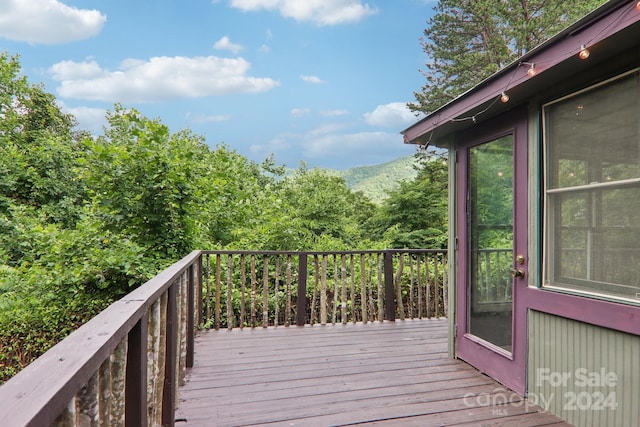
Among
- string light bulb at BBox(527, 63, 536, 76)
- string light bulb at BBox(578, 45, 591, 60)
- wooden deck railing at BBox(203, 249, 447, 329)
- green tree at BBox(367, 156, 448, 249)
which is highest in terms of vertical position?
string light bulb at BBox(527, 63, 536, 76)

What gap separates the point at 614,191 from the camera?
210 centimetres

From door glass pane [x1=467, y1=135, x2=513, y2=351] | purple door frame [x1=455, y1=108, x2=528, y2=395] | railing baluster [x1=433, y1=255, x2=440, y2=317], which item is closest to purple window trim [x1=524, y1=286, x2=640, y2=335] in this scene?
purple door frame [x1=455, y1=108, x2=528, y2=395]

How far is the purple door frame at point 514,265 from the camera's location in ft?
8.88

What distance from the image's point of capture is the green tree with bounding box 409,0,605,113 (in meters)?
9.93

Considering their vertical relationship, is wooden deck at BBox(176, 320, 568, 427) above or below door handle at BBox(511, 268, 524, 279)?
below

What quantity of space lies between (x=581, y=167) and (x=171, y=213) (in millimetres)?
4093

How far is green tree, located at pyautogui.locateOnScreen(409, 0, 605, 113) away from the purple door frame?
896cm

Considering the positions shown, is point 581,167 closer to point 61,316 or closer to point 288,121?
point 61,316

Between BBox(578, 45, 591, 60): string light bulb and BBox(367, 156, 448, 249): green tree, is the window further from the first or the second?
BBox(367, 156, 448, 249): green tree

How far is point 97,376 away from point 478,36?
13989 millimetres

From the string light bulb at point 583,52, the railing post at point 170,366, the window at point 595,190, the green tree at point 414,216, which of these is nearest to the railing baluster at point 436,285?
the window at point 595,190

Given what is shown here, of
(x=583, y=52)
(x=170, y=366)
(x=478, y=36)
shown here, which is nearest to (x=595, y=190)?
(x=583, y=52)

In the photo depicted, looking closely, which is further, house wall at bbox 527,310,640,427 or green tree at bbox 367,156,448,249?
green tree at bbox 367,156,448,249

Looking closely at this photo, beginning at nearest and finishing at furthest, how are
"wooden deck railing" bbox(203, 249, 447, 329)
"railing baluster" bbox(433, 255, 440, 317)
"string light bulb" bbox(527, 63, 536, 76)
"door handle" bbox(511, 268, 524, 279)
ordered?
"string light bulb" bbox(527, 63, 536, 76), "door handle" bbox(511, 268, 524, 279), "wooden deck railing" bbox(203, 249, 447, 329), "railing baluster" bbox(433, 255, 440, 317)
